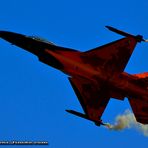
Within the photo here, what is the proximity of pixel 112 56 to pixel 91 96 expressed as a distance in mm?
6476

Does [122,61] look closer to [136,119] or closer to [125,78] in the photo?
[125,78]

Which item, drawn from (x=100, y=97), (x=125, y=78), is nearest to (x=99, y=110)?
(x=100, y=97)

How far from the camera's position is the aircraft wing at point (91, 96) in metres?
72.7

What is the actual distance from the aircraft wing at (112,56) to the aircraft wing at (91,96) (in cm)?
273

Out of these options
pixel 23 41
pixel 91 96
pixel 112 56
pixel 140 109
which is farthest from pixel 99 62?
pixel 23 41

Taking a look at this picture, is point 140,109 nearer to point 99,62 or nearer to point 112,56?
point 112,56

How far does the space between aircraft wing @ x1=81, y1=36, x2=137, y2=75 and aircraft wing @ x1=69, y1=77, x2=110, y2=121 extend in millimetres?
2733

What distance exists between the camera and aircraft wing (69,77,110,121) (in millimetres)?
72688

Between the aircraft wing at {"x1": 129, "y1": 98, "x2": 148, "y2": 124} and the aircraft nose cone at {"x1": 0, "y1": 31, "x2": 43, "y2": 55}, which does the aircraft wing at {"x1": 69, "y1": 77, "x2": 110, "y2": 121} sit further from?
the aircraft nose cone at {"x1": 0, "y1": 31, "x2": 43, "y2": 55}

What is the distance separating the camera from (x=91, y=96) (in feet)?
244

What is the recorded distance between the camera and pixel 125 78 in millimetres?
69375

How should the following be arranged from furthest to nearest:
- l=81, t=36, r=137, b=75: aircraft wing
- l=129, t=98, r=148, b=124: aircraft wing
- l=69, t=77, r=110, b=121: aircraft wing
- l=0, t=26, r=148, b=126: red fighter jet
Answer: l=69, t=77, r=110, b=121: aircraft wing, l=129, t=98, r=148, b=124: aircraft wing, l=81, t=36, r=137, b=75: aircraft wing, l=0, t=26, r=148, b=126: red fighter jet

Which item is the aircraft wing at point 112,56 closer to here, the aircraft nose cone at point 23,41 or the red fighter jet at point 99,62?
the red fighter jet at point 99,62

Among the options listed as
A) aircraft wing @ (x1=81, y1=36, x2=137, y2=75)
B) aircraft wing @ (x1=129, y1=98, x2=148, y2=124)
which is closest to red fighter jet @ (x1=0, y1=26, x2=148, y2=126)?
aircraft wing @ (x1=81, y1=36, x2=137, y2=75)
